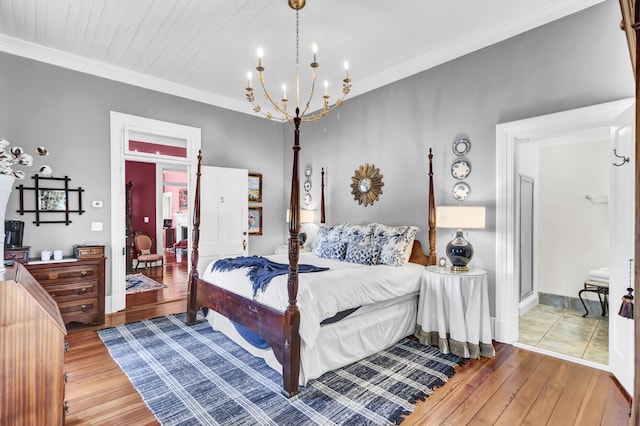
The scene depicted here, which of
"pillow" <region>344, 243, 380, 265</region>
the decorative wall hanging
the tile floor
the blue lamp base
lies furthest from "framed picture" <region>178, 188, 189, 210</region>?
the tile floor

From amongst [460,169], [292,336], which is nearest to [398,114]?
[460,169]

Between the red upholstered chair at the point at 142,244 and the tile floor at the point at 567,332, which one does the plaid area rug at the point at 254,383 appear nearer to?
the tile floor at the point at 567,332

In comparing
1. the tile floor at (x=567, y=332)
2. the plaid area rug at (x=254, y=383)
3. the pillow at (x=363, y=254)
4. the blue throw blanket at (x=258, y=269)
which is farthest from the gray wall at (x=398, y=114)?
the blue throw blanket at (x=258, y=269)

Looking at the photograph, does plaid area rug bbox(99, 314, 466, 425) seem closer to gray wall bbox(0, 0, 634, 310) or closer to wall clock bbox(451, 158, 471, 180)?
gray wall bbox(0, 0, 634, 310)

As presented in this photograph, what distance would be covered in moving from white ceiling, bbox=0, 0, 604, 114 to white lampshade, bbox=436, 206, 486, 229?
69.7 inches

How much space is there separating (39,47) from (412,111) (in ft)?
14.4

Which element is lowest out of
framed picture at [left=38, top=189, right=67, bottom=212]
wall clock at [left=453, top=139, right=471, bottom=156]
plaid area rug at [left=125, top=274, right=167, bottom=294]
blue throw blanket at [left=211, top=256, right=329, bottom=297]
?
plaid area rug at [left=125, top=274, right=167, bottom=294]

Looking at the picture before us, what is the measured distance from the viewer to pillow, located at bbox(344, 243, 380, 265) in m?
3.44

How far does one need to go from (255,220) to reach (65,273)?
277cm

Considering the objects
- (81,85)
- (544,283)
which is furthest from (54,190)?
(544,283)

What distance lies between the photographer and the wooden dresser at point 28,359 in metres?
1.17

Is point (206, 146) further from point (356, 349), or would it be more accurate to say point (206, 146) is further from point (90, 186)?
point (356, 349)

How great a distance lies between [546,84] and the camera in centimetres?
294

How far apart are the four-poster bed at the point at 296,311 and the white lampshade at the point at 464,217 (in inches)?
18.1
